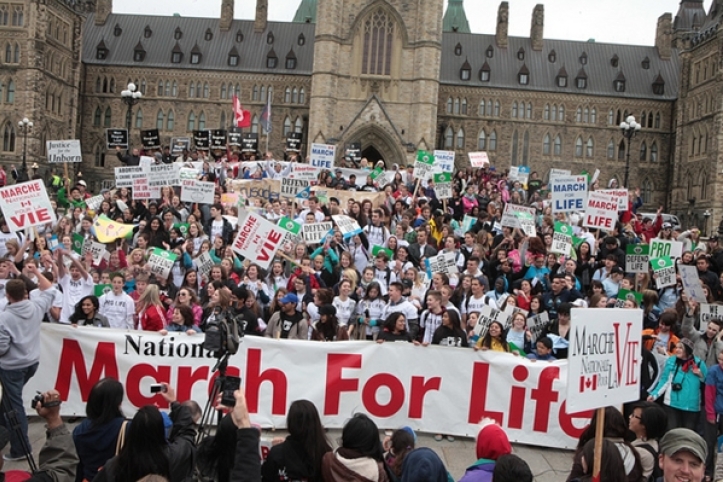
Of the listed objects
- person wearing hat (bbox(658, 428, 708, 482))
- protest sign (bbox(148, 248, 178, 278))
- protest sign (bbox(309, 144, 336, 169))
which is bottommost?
person wearing hat (bbox(658, 428, 708, 482))

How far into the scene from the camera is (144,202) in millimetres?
17641

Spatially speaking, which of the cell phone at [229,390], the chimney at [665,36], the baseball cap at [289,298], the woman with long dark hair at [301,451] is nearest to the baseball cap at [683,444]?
the woman with long dark hair at [301,451]

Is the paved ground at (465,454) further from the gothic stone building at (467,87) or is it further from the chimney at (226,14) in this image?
the chimney at (226,14)

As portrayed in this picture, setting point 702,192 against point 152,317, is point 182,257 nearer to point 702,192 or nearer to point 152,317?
point 152,317

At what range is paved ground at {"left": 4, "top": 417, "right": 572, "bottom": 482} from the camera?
26.5 ft

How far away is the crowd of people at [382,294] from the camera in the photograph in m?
8.00

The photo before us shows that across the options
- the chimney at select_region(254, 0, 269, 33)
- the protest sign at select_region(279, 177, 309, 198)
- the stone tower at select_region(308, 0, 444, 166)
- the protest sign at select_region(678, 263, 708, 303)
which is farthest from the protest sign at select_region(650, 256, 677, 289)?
the chimney at select_region(254, 0, 269, 33)

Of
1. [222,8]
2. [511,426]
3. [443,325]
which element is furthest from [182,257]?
[222,8]

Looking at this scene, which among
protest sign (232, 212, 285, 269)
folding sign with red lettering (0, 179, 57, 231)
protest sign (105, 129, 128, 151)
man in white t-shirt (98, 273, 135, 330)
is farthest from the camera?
protest sign (105, 129, 128, 151)

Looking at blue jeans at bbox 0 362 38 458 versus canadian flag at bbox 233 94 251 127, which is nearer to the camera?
blue jeans at bbox 0 362 38 458

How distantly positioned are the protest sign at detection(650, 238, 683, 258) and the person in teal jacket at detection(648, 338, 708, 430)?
5.38 metres

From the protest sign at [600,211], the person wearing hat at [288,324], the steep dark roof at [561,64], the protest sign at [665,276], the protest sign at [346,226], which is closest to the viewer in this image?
the person wearing hat at [288,324]

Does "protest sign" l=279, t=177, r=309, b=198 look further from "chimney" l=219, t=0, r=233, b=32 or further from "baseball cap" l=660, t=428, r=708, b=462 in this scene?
"chimney" l=219, t=0, r=233, b=32

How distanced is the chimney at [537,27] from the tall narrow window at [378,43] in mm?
16687
